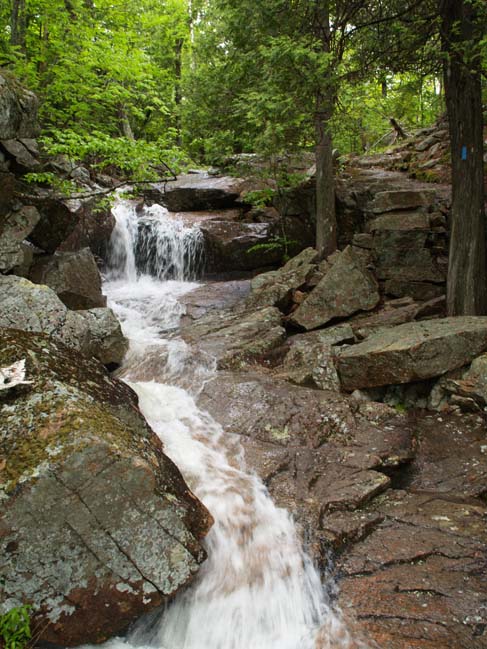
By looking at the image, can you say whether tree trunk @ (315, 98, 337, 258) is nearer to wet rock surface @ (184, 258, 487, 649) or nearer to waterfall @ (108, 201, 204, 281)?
wet rock surface @ (184, 258, 487, 649)

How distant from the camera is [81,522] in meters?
3.25

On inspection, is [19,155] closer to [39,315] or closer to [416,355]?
[39,315]

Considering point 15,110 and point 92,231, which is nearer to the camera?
point 15,110

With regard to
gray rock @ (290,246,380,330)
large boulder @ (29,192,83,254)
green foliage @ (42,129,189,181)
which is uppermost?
green foliage @ (42,129,189,181)

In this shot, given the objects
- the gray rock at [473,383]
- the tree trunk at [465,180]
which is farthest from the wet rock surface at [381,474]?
the tree trunk at [465,180]

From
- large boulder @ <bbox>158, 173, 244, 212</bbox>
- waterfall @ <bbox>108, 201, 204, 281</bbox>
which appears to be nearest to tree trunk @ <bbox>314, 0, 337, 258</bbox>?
waterfall @ <bbox>108, 201, 204, 281</bbox>

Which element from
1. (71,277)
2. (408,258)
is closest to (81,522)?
(71,277)

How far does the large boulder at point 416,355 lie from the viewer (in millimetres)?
6016

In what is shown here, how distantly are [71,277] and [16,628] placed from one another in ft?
23.2

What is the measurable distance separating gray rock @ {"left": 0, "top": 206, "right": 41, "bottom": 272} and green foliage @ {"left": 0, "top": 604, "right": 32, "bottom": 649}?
6.03 m

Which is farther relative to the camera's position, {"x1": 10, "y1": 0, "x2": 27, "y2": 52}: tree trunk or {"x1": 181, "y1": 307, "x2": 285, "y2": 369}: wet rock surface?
{"x1": 10, "y1": 0, "x2": 27, "y2": 52}: tree trunk

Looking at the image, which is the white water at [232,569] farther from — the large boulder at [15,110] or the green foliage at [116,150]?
the green foliage at [116,150]

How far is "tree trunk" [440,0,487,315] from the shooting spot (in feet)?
22.7

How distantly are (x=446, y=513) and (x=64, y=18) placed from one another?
1287cm
